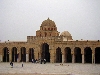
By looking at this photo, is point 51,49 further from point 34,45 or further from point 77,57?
point 77,57

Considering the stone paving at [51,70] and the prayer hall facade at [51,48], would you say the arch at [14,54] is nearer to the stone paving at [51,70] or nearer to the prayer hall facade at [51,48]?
the prayer hall facade at [51,48]

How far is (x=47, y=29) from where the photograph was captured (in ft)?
147

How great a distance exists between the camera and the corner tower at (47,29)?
4442 cm

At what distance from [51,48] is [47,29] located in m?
6.71

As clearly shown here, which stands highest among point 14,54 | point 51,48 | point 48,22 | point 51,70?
point 48,22

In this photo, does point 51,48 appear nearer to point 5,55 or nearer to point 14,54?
point 14,54

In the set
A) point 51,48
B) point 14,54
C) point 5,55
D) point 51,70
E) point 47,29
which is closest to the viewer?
point 51,70

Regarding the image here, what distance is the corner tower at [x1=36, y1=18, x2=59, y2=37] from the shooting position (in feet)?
146

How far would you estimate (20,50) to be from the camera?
41531 mm

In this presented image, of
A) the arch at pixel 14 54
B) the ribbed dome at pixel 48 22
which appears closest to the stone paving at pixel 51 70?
the arch at pixel 14 54

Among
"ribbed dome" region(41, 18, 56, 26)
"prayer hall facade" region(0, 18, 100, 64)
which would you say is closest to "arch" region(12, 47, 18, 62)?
"prayer hall facade" region(0, 18, 100, 64)

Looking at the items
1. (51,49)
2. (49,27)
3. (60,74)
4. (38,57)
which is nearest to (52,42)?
(51,49)

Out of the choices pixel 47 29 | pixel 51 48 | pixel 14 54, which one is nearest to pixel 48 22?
pixel 47 29

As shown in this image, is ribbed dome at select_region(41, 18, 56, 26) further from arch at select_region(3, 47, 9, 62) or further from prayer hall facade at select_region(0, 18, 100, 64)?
arch at select_region(3, 47, 9, 62)
